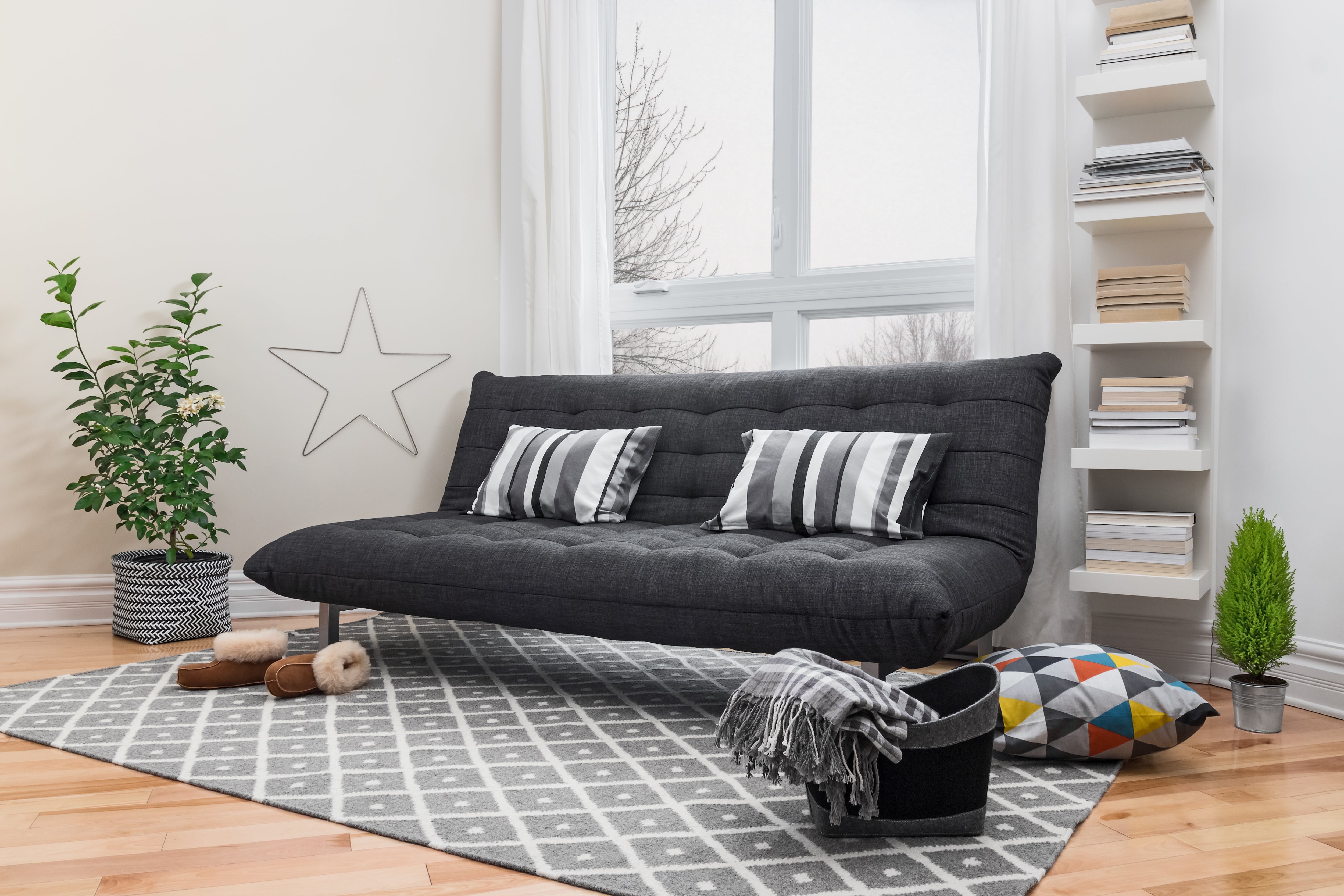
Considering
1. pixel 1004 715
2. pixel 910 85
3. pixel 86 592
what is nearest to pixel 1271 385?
pixel 1004 715

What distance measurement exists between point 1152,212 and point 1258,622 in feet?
3.43

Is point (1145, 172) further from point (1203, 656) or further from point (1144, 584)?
point (1203, 656)

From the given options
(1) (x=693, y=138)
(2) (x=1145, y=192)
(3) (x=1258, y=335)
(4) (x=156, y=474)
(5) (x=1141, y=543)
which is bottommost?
(5) (x=1141, y=543)

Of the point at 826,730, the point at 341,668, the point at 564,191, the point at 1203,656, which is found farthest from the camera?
the point at 564,191

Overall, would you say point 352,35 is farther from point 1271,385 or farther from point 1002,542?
point 1271,385

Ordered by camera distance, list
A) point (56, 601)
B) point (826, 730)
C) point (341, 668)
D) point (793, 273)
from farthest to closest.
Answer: point (793, 273), point (56, 601), point (341, 668), point (826, 730)

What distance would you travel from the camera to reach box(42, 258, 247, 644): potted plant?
10.4ft

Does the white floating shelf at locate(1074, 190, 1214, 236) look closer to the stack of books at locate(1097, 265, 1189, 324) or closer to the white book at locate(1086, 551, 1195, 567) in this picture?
the stack of books at locate(1097, 265, 1189, 324)

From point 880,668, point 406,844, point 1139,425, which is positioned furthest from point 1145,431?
point 406,844

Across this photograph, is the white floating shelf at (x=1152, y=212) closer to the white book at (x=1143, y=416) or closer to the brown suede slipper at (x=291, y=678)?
the white book at (x=1143, y=416)

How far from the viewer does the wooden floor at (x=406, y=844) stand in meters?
1.43

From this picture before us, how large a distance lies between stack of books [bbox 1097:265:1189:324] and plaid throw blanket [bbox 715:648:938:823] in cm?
150

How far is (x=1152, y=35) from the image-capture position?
8.46ft

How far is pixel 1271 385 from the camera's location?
2580mm
